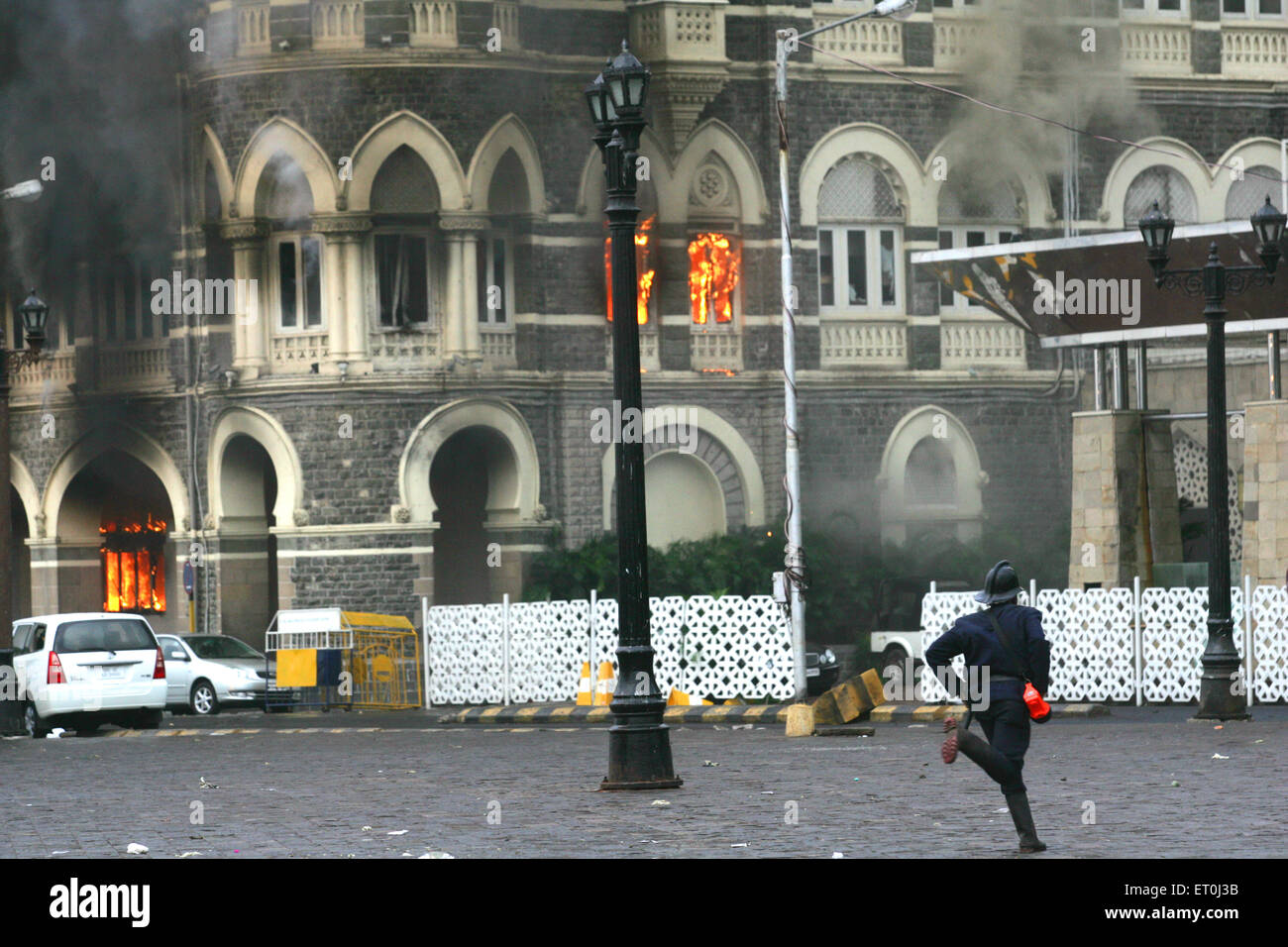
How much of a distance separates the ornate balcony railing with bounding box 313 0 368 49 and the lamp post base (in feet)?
63.1

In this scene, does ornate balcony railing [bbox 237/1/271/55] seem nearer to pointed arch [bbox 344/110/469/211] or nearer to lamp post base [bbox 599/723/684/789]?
pointed arch [bbox 344/110/469/211]

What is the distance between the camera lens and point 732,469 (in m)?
36.9

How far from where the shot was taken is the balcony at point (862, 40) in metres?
37.2

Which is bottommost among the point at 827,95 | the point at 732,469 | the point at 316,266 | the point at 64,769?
the point at 64,769

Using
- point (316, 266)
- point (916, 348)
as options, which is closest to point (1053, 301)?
point (916, 348)

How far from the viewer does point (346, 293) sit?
34.2 metres

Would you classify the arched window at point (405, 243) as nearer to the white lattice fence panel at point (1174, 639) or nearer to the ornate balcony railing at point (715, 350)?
the ornate balcony railing at point (715, 350)

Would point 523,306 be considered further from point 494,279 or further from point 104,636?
point 104,636

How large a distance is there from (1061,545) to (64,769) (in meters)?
21.1

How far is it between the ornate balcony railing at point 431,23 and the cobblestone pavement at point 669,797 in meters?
13.1

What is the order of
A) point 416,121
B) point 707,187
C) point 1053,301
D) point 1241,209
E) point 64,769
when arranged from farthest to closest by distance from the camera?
1. point 1241,209
2. point 707,187
3. point 416,121
4. point 1053,301
5. point 64,769

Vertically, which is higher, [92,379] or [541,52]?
[541,52]

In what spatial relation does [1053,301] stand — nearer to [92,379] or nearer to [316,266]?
[316,266]
